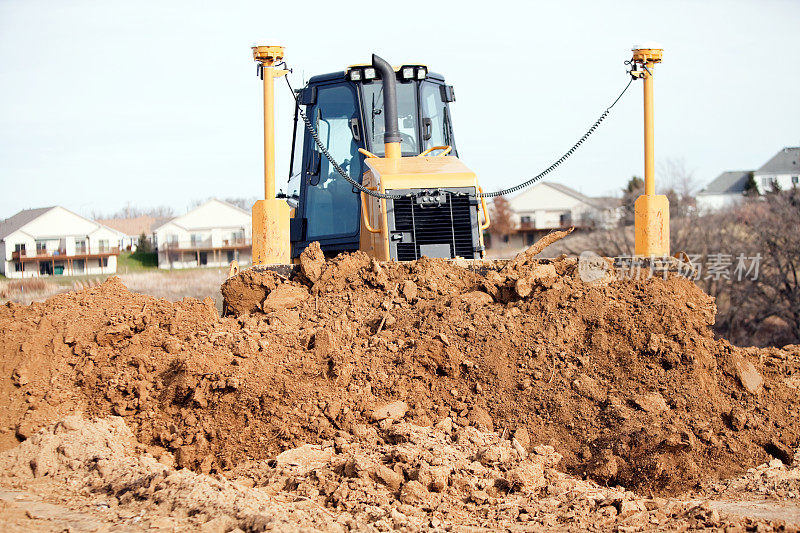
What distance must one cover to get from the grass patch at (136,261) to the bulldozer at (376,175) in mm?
41450

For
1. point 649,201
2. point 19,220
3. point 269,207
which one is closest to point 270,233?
point 269,207

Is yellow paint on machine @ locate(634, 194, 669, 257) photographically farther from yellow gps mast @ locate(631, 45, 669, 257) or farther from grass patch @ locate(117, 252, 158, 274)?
grass patch @ locate(117, 252, 158, 274)

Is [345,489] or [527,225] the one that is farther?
[527,225]

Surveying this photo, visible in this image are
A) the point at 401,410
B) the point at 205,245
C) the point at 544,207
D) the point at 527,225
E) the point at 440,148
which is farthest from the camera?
the point at 544,207

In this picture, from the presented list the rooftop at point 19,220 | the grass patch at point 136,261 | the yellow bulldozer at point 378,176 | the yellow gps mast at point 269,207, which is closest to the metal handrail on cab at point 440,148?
the yellow bulldozer at point 378,176

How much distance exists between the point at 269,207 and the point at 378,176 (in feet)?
3.94

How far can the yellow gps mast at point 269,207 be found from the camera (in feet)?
27.4

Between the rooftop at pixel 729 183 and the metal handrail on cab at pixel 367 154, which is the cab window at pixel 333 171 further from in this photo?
the rooftop at pixel 729 183

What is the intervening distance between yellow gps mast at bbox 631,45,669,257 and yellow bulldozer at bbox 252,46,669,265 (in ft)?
0.05

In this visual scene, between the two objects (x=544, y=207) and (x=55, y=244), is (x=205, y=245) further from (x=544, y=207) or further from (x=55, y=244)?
(x=544, y=207)

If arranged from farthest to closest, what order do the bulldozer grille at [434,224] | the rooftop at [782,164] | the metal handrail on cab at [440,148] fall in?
the rooftop at [782,164] → the metal handrail on cab at [440,148] → the bulldozer grille at [434,224]

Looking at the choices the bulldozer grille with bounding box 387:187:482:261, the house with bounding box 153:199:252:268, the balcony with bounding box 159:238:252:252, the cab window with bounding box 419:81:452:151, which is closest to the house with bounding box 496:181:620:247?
the balcony with bounding box 159:238:252:252

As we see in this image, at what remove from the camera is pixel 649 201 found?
8.80m

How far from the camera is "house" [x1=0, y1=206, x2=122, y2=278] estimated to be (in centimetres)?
4203
